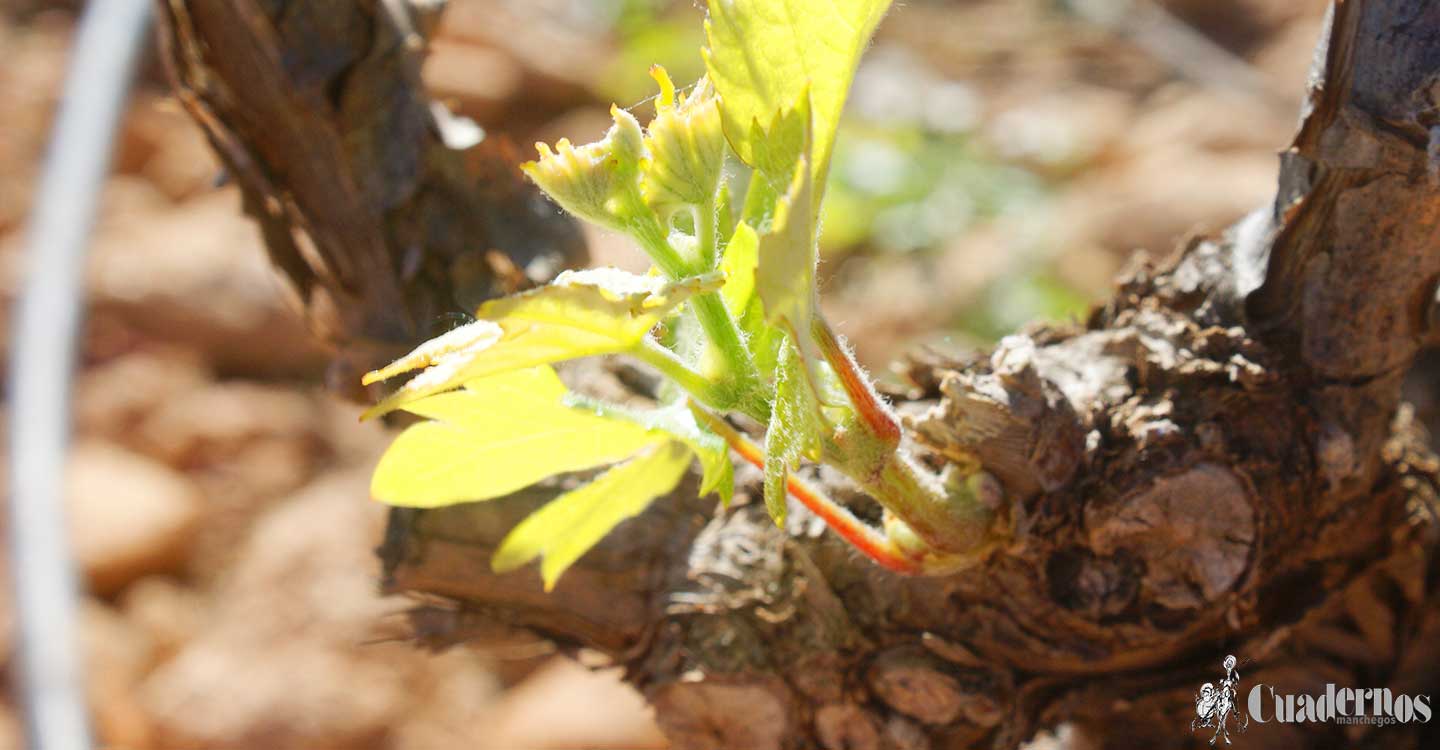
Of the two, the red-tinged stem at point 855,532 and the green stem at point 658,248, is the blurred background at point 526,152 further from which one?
the green stem at point 658,248

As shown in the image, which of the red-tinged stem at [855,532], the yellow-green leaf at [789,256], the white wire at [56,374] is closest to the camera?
the yellow-green leaf at [789,256]

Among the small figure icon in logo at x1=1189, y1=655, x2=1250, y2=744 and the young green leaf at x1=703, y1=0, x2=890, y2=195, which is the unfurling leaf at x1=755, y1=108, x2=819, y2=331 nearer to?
the young green leaf at x1=703, y1=0, x2=890, y2=195

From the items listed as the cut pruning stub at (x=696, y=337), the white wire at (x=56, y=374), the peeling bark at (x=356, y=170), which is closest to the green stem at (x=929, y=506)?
the cut pruning stub at (x=696, y=337)

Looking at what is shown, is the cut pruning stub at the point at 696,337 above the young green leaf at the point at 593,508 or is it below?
above

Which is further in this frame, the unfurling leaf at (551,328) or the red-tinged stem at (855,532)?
the red-tinged stem at (855,532)

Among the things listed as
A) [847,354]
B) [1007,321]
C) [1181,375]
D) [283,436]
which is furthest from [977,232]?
[847,354]

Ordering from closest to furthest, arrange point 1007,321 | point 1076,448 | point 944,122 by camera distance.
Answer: point 1076,448
point 1007,321
point 944,122

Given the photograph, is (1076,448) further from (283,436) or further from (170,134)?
(170,134)
